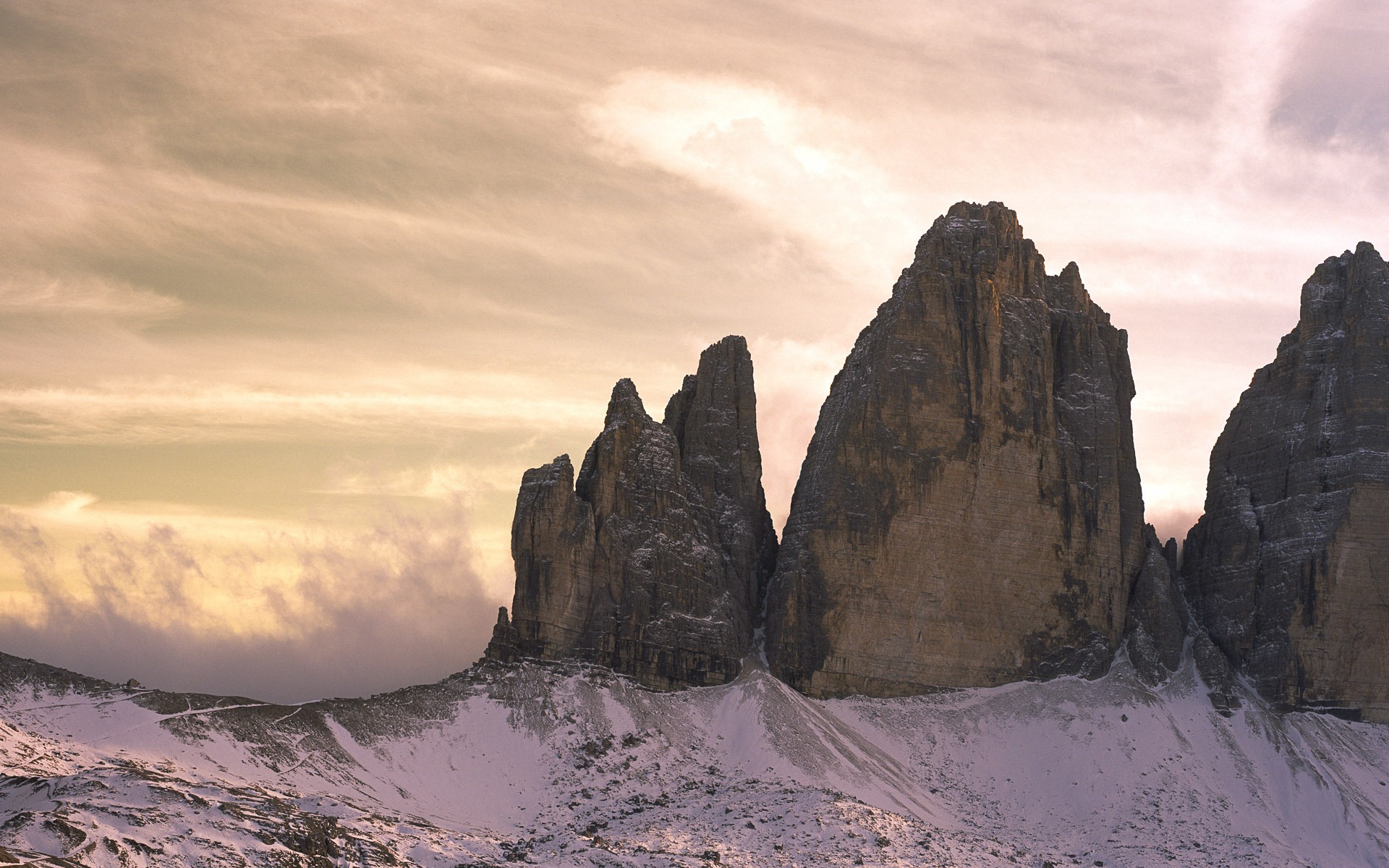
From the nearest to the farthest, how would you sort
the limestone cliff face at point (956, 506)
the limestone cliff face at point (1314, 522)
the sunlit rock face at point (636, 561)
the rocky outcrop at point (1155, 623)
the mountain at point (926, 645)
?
the mountain at point (926, 645) < the sunlit rock face at point (636, 561) < the limestone cliff face at point (956, 506) < the limestone cliff face at point (1314, 522) < the rocky outcrop at point (1155, 623)

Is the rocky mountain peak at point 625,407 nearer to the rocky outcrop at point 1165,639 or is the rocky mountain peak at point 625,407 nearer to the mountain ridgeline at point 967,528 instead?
the mountain ridgeline at point 967,528

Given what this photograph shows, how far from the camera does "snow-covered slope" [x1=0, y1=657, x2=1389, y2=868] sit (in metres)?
123

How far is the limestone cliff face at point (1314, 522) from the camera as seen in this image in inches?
7111

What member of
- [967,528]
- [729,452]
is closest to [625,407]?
[729,452]

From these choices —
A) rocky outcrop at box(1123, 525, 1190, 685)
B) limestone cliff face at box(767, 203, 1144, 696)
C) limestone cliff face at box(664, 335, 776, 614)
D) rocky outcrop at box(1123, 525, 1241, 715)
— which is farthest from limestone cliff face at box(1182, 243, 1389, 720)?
limestone cliff face at box(664, 335, 776, 614)

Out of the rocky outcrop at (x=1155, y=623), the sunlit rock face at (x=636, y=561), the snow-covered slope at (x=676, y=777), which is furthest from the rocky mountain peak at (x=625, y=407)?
the rocky outcrop at (x=1155, y=623)

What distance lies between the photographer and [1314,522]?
185750mm

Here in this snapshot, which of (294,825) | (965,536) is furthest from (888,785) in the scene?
(294,825)

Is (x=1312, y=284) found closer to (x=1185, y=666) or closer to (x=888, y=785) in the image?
(x=1185, y=666)

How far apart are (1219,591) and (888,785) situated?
5153 centimetres

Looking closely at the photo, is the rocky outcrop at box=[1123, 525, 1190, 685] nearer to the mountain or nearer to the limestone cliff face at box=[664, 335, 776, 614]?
the mountain

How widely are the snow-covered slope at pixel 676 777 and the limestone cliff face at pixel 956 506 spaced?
196 inches

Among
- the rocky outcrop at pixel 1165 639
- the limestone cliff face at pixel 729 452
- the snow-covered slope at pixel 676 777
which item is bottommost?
the snow-covered slope at pixel 676 777

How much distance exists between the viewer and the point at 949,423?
7185 inches
